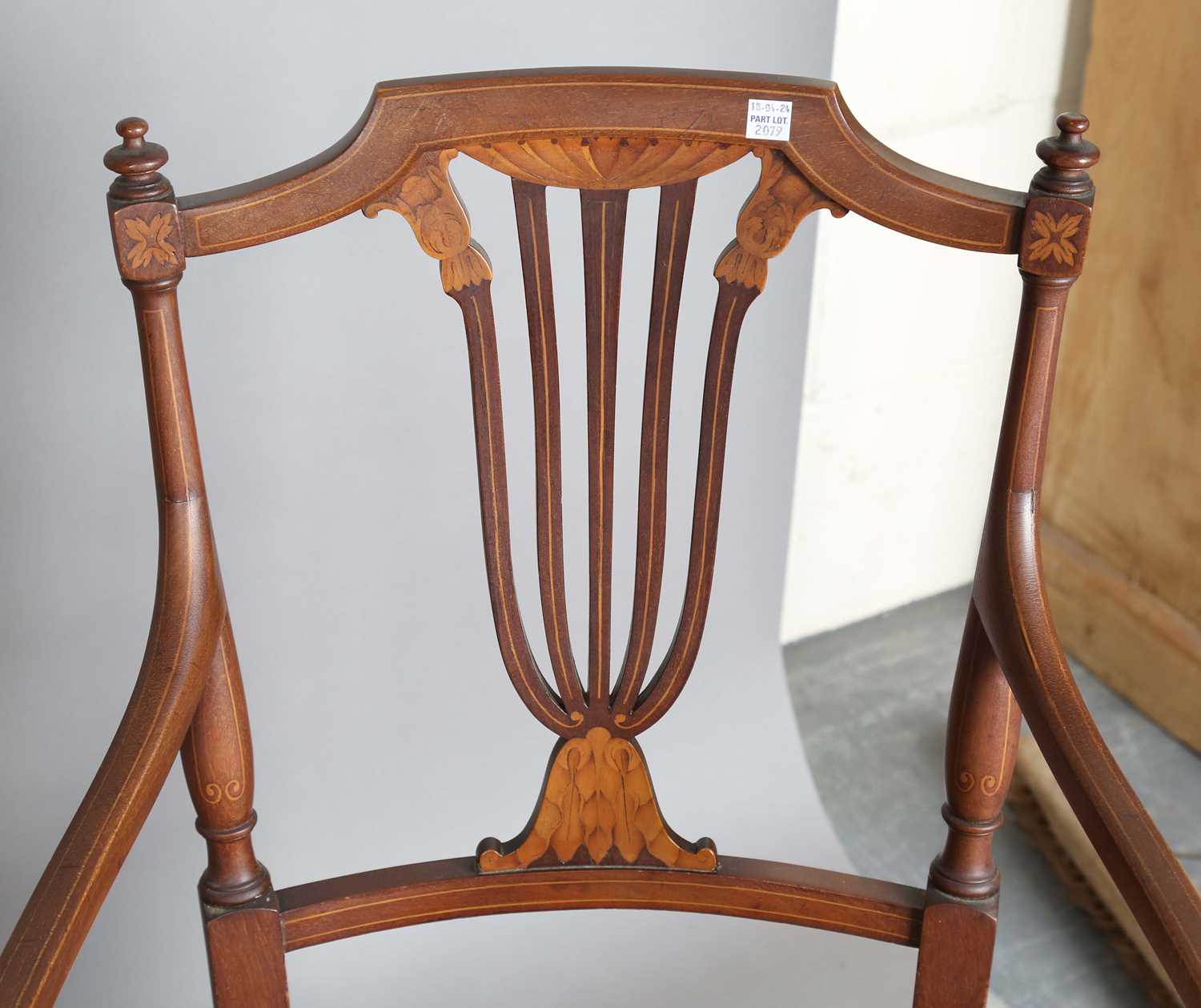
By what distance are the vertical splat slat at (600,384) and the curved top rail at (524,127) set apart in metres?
0.05

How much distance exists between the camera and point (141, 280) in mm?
731

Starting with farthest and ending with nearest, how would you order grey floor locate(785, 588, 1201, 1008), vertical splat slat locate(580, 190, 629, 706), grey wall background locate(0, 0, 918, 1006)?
1. grey floor locate(785, 588, 1201, 1008)
2. grey wall background locate(0, 0, 918, 1006)
3. vertical splat slat locate(580, 190, 629, 706)

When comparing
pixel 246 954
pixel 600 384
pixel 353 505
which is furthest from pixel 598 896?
pixel 353 505

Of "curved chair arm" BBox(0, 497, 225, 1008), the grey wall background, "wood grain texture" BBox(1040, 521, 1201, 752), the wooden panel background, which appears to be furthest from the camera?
"wood grain texture" BBox(1040, 521, 1201, 752)

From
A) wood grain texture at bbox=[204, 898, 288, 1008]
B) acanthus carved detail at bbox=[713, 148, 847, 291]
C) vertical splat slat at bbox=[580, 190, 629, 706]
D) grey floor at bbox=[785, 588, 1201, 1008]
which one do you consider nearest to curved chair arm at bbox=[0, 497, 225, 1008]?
wood grain texture at bbox=[204, 898, 288, 1008]

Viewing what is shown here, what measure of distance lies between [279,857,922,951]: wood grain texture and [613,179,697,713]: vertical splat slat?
0.12 meters

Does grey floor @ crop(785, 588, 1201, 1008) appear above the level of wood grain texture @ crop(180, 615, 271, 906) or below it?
above

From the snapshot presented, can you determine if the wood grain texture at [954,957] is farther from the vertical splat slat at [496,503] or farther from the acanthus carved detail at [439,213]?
the acanthus carved detail at [439,213]

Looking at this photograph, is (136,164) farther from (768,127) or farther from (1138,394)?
(1138,394)

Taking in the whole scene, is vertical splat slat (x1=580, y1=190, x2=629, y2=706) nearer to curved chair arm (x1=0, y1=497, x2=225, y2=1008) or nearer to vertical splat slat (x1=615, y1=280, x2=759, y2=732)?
vertical splat slat (x1=615, y1=280, x2=759, y2=732)

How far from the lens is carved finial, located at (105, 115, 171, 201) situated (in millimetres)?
709

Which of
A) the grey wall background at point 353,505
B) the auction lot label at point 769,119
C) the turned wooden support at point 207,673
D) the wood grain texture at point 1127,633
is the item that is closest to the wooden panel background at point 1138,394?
the wood grain texture at point 1127,633

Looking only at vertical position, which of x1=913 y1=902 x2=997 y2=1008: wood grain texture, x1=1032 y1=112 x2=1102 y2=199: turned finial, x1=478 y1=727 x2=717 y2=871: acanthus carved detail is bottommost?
x1=913 y1=902 x2=997 y2=1008: wood grain texture

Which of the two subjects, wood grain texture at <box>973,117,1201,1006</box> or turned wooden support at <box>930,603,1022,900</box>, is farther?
turned wooden support at <box>930,603,1022,900</box>
